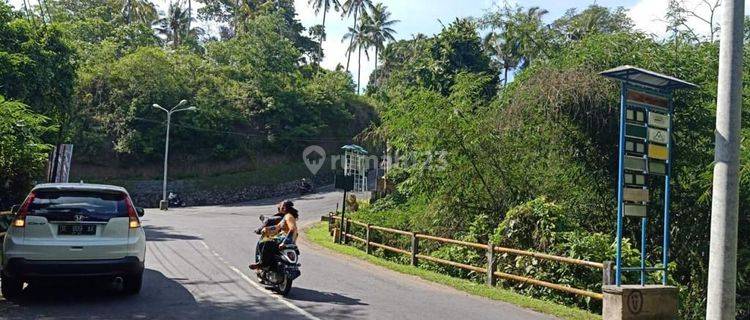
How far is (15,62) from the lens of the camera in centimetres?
1962

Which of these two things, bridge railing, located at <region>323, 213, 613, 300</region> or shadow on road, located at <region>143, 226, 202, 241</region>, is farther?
shadow on road, located at <region>143, 226, 202, 241</region>

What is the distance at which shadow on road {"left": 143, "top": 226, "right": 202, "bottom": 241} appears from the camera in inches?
803

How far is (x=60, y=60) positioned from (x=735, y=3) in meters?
26.5

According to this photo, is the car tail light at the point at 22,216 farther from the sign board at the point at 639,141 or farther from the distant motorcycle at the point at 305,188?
the distant motorcycle at the point at 305,188

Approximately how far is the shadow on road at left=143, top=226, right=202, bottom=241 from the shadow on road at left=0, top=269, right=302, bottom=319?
10.8 meters

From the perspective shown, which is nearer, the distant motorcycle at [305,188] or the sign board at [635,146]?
the sign board at [635,146]

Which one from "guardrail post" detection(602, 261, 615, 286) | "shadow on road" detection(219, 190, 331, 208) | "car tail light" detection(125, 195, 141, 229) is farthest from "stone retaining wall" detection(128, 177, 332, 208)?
"guardrail post" detection(602, 261, 615, 286)

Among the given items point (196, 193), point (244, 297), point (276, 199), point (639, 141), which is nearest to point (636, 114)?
point (639, 141)

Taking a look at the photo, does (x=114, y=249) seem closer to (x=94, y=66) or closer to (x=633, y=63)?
(x=633, y=63)

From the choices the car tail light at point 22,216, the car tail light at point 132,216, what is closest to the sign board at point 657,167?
the car tail light at point 132,216

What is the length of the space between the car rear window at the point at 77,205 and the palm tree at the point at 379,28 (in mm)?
65101

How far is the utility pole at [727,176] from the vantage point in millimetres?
5969

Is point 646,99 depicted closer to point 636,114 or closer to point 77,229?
point 636,114

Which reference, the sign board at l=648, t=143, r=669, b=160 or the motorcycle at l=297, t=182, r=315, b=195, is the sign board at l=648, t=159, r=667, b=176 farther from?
the motorcycle at l=297, t=182, r=315, b=195
